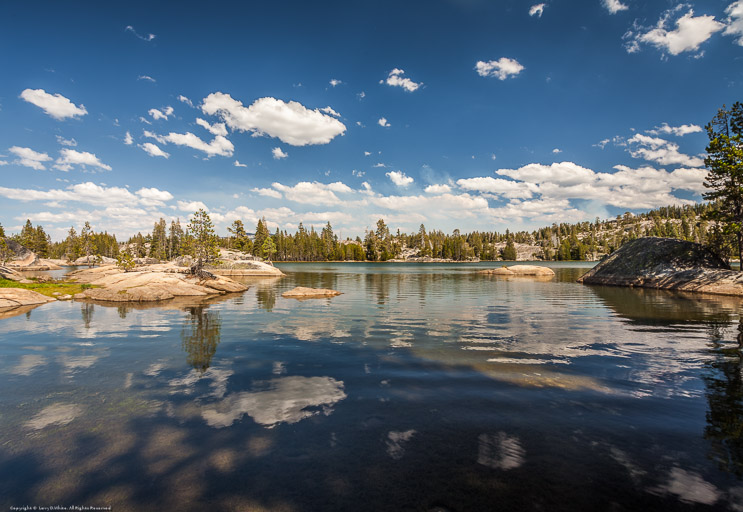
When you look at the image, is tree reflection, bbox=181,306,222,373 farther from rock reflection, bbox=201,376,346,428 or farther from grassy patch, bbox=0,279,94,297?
grassy patch, bbox=0,279,94,297

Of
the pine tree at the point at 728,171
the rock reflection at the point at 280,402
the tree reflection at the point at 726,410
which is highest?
the pine tree at the point at 728,171

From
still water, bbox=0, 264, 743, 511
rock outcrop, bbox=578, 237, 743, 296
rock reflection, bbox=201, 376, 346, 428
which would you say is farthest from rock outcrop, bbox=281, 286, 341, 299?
rock outcrop, bbox=578, 237, 743, 296

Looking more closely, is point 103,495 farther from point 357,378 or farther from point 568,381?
point 568,381

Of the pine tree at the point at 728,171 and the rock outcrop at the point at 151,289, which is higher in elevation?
the pine tree at the point at 728,171

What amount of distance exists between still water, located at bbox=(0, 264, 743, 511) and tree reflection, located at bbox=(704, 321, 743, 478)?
0.14ft

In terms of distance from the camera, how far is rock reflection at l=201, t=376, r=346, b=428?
21.2ft

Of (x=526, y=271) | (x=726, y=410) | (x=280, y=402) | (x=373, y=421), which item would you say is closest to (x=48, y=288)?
(x=280, y=402)

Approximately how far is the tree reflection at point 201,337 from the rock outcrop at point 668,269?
126ft

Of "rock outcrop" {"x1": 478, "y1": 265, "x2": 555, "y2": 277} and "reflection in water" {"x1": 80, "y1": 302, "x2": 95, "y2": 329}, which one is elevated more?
"rock outcrop" {"x1": 478, "y1": 265, "x2": 555, "y2": 277}

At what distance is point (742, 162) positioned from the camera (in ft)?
88.5

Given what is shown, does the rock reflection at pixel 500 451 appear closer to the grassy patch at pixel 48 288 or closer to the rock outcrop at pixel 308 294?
the rock outcrop at pixel 308 294

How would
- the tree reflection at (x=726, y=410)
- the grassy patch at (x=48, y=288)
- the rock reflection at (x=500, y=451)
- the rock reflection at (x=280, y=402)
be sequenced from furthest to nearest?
the grassy patch at (x=48, y=288) → the rock reflection at (x=280, y=402) → the tree reflection at (x=726, y=410) → the rock reflection at (x=500, y=451)

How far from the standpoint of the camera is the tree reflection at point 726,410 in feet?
16.4

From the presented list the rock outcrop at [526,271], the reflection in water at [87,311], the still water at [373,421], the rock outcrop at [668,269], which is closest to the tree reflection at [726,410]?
the still water at [373,421]
